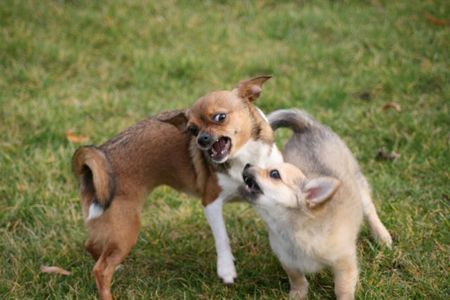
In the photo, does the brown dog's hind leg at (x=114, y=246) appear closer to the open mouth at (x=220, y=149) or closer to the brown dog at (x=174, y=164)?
the brown dog at (x=174, y=164)

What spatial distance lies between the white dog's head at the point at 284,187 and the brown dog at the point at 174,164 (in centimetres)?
29

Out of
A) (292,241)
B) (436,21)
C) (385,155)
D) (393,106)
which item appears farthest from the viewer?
(436,21)

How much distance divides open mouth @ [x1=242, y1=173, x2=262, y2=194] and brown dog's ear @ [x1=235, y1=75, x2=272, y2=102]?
0.66m

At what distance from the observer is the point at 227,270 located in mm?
4172

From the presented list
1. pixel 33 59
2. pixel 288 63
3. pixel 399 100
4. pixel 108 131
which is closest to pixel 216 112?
pixel 108 131

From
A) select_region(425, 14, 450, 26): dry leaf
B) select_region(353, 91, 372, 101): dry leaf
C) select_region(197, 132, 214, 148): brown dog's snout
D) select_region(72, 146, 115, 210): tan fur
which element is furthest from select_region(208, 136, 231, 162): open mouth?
select_region(425, 14, 450, 26): dry leaf

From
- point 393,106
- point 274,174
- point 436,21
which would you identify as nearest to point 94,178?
point 274,174

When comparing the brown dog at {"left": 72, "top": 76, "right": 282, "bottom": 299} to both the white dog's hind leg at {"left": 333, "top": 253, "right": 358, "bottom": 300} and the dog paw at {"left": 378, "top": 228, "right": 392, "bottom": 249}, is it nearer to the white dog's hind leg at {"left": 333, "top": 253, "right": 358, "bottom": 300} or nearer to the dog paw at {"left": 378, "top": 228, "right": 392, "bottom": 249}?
the white dog's hind leg at {"left": 333, "top": 253, "right": 358, "bottom": 300}

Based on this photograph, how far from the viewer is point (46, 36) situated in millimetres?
7891

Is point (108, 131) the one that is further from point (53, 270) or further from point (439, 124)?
point (439, 124)

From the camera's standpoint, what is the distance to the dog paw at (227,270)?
4.16 meters

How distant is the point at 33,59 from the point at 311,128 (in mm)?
4222

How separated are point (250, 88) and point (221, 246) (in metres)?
1.06

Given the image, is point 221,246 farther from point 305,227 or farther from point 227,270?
point 305,227
